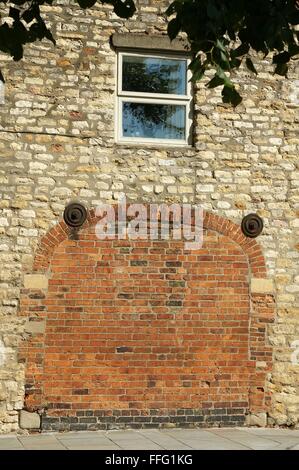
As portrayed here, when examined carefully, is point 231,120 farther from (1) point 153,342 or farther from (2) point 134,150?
(1) point 153,342

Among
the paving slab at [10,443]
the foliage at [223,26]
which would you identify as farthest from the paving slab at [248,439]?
the foliage at [223,26]

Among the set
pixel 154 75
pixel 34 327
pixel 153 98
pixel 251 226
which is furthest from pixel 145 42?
pixel 34 327

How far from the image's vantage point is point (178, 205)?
30.2ft

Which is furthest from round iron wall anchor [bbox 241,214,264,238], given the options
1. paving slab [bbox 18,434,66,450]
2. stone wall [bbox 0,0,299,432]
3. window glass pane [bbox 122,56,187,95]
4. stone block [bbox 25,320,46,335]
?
paving slab [bbox 18,434,66,450]

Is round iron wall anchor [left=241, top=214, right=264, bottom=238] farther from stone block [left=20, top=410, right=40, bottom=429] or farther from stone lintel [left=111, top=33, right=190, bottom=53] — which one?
stone block [left=20, top=410, right=40, bottom=429]

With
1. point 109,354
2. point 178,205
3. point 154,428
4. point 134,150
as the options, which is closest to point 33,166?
point 134,150

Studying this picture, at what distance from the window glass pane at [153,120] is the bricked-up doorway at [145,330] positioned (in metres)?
1.27

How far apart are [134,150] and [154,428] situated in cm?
357

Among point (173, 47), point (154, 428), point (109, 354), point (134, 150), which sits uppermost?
point (173, 47)

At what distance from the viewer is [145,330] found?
895cm

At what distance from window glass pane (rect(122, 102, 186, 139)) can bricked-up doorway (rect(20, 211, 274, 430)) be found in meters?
1.27

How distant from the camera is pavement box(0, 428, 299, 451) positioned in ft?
25.3

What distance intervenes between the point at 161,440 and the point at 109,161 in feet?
11.6

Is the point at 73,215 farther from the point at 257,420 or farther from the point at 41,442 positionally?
the point at 257,420
